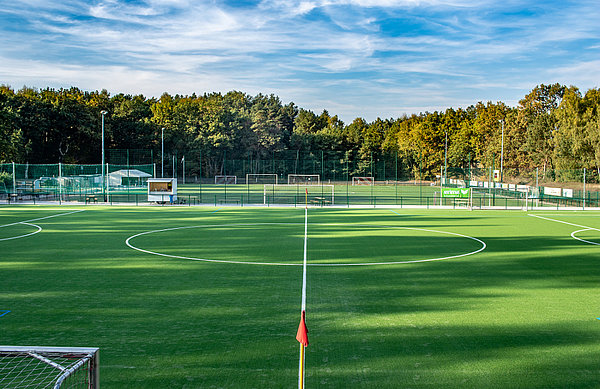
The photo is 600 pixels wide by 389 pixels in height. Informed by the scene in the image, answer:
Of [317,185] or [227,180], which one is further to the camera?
[227,180]

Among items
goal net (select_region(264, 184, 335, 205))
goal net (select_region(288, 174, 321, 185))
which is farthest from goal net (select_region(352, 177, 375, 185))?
goal net (select_region(288, 174, 321, 185))

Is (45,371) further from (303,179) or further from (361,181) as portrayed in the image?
(303,179)

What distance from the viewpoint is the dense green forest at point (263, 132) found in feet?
185

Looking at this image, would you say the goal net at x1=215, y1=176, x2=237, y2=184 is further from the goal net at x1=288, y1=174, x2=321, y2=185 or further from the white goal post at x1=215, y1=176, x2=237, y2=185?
the goal net at x1=288, y1=174, x2=321, y2=185

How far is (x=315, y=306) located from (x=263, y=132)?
7820 centimetres

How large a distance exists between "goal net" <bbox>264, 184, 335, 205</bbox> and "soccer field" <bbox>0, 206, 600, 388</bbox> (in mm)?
18501

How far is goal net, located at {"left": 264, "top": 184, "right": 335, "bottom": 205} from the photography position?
40.7 m

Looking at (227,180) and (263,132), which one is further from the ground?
(263,132)

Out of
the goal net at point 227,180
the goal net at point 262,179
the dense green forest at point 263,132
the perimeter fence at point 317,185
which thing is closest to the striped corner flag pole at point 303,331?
the perimeter fence at point 317,185

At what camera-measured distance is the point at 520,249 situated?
18.6 metres

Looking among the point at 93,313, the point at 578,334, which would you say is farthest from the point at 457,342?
the point at 93,313

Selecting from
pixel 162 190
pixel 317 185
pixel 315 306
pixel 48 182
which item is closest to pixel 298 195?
pixel 162 190

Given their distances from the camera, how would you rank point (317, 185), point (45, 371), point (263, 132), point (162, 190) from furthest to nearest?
point (263, 132) < point (317, 185) < point (162, 190) < point (45, 371)

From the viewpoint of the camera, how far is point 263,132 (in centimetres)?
8725
